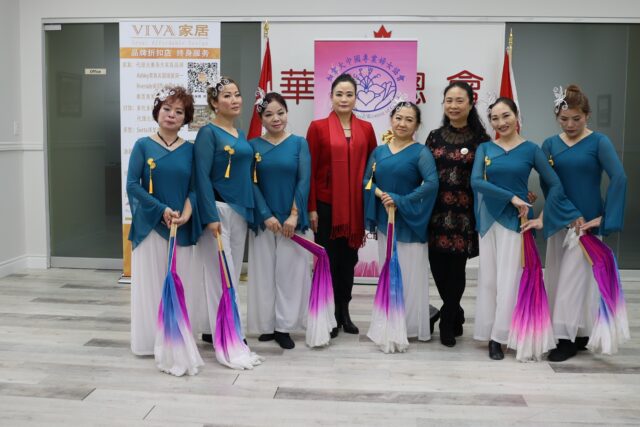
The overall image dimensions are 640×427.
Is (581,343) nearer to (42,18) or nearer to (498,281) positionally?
(498,281)

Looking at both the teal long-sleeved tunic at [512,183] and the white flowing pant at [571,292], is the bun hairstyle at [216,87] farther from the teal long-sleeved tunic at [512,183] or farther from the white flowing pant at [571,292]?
the white flowing pant at [571,292]

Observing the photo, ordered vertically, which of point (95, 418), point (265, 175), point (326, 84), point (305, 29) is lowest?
point (95, 418)

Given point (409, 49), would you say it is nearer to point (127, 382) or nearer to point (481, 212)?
point (481, 212)

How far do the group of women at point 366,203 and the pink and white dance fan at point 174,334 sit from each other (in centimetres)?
21

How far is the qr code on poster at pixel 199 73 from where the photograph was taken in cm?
539

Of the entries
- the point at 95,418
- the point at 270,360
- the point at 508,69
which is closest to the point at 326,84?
the point at 508,69

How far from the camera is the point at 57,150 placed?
19.2ft

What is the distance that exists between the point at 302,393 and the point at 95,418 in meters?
0.90

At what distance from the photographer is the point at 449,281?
3.74 meters

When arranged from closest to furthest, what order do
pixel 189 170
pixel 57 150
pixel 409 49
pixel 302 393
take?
pixel 302 393
pixel 189 170
pixel 409 49
pixel 57 150

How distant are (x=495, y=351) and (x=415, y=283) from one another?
56 centimetres

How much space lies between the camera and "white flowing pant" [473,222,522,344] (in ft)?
11.5

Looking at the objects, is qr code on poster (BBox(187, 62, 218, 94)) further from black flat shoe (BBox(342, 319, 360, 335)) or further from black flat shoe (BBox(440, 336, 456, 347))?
black flat shoe (BBox(440, 336, 456, 347))

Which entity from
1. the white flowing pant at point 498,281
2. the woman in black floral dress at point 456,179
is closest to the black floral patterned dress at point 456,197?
the woman in black floral dress at point 456,179
